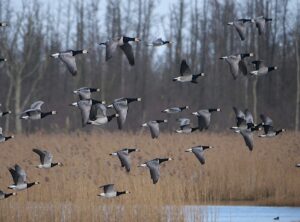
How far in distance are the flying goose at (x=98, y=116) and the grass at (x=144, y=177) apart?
1.09 m

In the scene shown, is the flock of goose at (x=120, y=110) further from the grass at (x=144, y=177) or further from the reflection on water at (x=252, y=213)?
the reflection on water at (x=252, y=213)

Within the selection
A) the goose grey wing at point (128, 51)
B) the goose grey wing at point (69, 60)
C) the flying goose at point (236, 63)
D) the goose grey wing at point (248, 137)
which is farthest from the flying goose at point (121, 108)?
the goose grey wing at point (248, 137)

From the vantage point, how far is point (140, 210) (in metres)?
12.5

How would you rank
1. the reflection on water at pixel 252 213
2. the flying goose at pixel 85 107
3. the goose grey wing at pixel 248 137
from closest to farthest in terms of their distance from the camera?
the flying goose at pixel 85 107
the reflection on water at pixel 252 213
the goose grey wing at pixel 248 137

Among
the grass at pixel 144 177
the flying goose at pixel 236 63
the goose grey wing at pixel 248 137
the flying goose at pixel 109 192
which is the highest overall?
the flying goose at pixel 236 63

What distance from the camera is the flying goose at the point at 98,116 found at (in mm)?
13414

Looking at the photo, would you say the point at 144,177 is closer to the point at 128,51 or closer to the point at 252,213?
the point at 252,213

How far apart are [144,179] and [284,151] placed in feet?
14.6

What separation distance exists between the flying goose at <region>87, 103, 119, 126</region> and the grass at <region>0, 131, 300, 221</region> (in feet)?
3.58

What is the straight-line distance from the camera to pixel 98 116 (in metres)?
13.9

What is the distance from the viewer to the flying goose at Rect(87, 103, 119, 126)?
1341 centimetres

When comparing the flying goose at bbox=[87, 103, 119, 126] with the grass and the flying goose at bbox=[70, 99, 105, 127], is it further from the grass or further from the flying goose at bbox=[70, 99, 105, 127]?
the grass

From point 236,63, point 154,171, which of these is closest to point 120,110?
point 154,171

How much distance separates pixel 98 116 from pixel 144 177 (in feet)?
4.82
